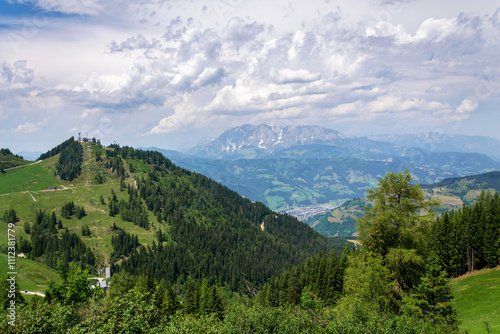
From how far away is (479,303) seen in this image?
5306 cm

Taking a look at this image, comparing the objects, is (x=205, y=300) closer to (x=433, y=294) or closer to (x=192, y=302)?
(x=192, y=302)

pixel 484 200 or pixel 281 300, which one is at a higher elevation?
pixel 484 200

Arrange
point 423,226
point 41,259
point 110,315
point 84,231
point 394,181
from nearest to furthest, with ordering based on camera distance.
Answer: point 110,315 < point 423,226 < point 394,181 < point 41,259 < point 84,231

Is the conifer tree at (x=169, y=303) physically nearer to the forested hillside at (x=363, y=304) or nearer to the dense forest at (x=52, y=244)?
the forested hillside at (x=363, y=304)

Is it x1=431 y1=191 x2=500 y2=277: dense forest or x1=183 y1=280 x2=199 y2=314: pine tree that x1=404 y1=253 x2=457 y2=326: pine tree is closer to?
x1=431 y1=191 x2=500 y2=277: dense forest

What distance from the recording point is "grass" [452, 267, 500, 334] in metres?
41.0

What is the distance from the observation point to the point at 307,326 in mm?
29547

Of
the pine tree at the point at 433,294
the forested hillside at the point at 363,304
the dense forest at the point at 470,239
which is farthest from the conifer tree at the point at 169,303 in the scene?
the dense forest at the point at 470,239

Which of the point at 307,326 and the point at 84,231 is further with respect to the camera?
the point at 84,231

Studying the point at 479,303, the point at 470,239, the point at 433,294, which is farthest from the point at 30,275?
the point at 470,239

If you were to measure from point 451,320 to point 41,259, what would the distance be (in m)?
174

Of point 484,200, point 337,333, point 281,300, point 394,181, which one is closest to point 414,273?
point 394,181

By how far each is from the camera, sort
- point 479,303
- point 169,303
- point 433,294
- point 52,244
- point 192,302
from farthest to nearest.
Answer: point 52,244 → point 192,302 → point 169,303 → point 479,303 → point 433,294

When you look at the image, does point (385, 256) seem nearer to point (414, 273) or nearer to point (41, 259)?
point (414, 273)
